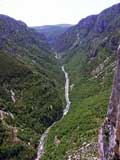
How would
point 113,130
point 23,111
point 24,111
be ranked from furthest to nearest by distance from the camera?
point 24,111 < point 23,111 < point 113,130

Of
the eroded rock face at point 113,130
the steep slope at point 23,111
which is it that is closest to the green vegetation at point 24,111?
the steep slope at point 23,111

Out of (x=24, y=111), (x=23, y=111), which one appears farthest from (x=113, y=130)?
(x=24, y=111)

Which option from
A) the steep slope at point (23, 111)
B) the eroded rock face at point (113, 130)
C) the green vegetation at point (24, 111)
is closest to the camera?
the eroded rock face at point (113, 130)

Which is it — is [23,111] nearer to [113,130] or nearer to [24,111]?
[24,111]

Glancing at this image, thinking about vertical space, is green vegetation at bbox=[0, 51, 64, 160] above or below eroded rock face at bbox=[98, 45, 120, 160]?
above

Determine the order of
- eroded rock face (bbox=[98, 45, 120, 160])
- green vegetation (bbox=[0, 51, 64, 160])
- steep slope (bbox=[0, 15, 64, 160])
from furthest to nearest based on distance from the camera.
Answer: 1. steep slope (bbox=[0, 15, 64, 160])
2. green vegetation (bbox=[0, 51, 64, 160])
3. eroded rock face (bbox=[98, 45, 120, 160])

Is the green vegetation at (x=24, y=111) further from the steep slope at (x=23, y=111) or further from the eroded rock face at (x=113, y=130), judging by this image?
the eroded rock face at (x=113, y=130)

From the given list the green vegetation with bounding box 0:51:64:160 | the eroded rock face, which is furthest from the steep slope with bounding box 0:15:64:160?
the eroded rock face

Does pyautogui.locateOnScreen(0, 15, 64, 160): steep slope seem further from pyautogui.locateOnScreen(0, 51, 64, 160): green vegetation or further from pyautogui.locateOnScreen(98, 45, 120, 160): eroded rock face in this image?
pyautogui.locateOnScreen(98, 45, 120, 160): eroded rock face

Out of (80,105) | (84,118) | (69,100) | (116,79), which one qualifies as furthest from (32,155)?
(116,79)
